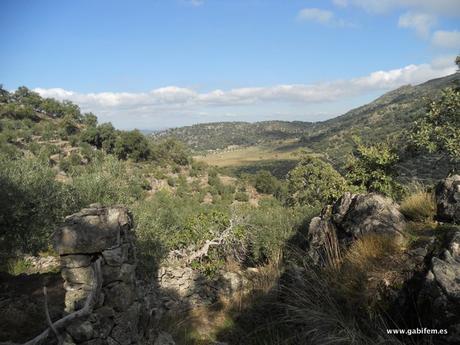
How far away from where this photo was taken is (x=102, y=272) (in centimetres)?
542

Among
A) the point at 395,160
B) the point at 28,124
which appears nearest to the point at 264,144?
the point at 28,124

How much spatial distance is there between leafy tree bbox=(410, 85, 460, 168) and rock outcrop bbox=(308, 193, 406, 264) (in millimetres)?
8017

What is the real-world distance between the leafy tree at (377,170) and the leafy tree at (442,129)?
138 centimetres

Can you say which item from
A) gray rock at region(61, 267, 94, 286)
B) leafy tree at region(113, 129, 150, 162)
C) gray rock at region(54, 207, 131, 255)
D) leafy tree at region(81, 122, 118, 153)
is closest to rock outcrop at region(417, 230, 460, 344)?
gray rock at region(54, 207, 131, 255)

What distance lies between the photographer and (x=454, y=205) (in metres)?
6.75

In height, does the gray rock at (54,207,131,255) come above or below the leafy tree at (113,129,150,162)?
below

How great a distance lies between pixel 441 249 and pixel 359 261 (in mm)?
1102

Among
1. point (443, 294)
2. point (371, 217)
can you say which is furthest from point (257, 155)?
point (443, 294)

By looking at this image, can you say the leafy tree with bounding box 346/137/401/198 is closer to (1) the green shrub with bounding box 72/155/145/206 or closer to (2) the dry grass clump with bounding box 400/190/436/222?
(2) the dry grass clump with bounding box 400/190/436/222

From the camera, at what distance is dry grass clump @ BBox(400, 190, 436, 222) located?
23.9ft

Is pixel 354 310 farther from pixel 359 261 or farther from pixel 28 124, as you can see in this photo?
pixel 28 124

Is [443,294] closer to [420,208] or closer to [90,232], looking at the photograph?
[420,208]

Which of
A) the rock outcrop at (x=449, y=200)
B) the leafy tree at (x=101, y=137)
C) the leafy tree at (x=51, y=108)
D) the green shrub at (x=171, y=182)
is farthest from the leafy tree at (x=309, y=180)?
the leafy tree at (x=51, y=108)

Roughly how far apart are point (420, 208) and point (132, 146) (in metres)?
48.6
